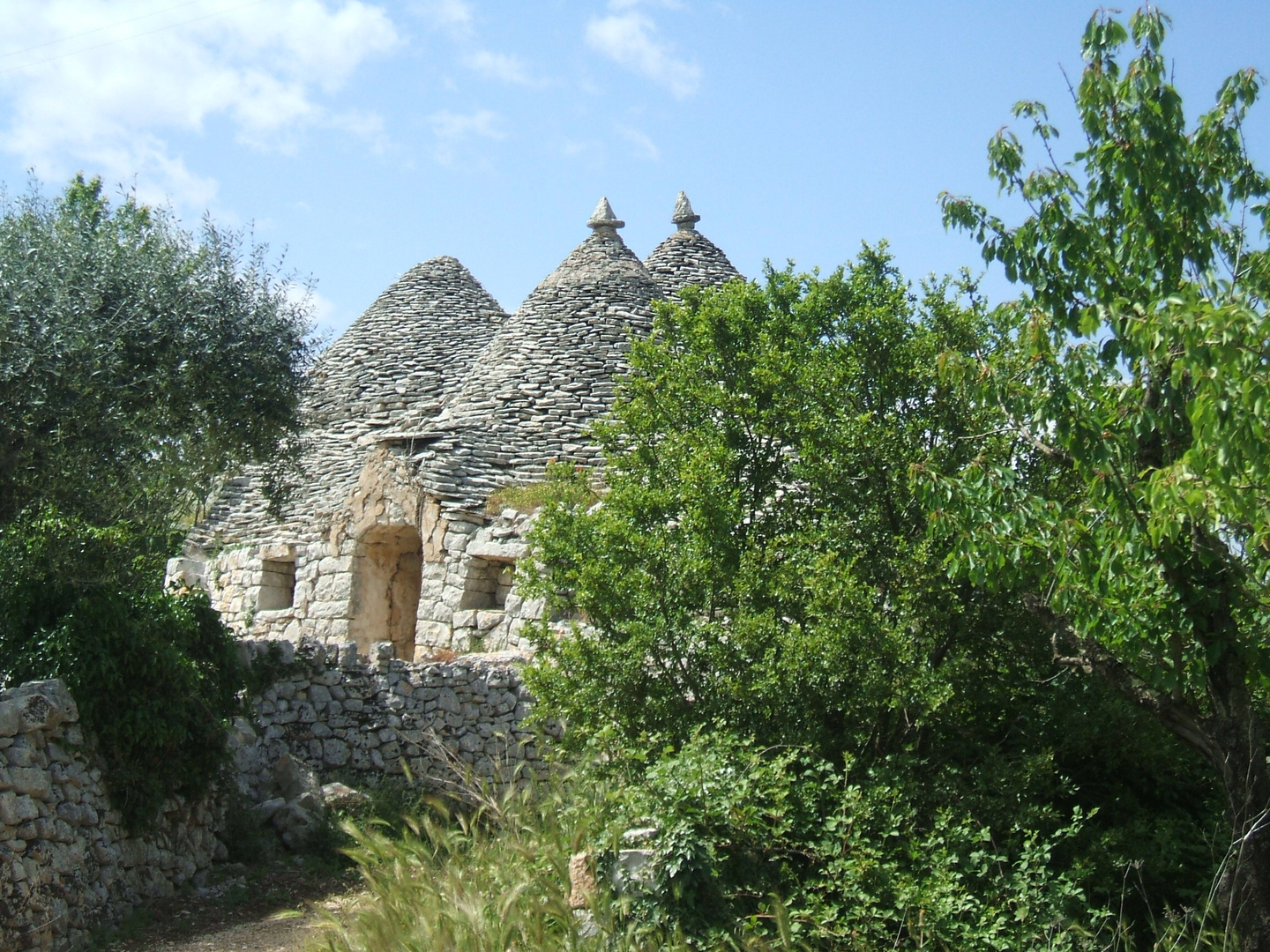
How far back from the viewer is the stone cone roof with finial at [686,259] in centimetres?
1934

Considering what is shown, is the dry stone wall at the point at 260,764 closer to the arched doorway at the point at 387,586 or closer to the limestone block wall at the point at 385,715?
the limestone block wall at the point at 385,715

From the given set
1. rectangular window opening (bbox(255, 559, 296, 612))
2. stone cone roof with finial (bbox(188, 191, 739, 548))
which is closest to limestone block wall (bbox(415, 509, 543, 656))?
stone cone roof with finial (bbox(188, 191, 739, 548))

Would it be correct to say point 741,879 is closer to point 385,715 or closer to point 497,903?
point 497,903

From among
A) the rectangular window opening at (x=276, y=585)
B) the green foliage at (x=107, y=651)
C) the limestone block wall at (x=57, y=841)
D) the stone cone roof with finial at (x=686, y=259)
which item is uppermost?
the stone cone roof with finial at (x=686, y=259)

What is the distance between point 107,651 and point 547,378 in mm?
9993

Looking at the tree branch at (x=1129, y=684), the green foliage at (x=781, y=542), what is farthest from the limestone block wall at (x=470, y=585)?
the tree branch at (x=1129, y=684)

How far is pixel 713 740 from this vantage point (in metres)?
5.90

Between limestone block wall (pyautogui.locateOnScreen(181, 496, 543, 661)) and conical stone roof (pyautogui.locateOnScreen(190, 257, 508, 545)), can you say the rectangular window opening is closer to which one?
limestone block wall (pyautogui.locateOnScreen(181, 496, 543, 661))

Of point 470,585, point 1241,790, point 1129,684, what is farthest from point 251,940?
point 470,585

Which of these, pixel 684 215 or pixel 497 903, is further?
pixel 684 215

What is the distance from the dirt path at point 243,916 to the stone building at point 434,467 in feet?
13.4

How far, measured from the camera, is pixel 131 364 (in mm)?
8461

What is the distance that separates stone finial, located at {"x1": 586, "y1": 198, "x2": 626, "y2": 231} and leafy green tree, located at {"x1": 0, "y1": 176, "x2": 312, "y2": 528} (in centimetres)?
1035

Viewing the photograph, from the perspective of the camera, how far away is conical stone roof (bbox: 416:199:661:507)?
47.4 feet
